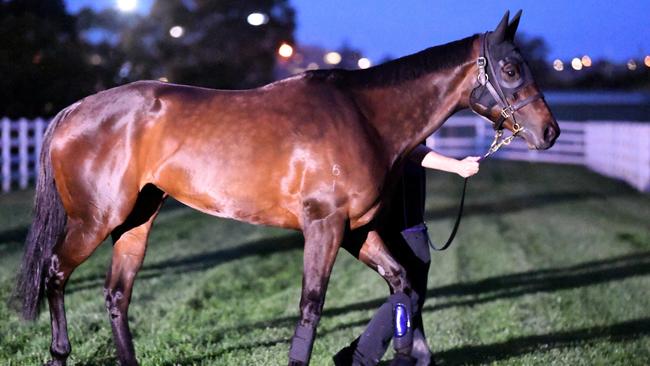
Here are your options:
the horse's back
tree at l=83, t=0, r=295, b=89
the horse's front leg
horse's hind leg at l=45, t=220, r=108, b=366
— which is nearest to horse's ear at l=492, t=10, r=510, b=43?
the horse's back

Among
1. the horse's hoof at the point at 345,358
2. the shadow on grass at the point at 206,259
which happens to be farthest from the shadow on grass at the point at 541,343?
the shadow on grass at the point at 206,259

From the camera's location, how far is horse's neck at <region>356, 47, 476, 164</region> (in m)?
4.86

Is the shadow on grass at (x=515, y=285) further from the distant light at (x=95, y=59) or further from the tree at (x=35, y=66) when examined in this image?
the distant light at (x=95, y=59)

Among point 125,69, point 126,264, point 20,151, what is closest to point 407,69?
point 126,264

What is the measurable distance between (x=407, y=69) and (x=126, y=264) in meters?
2.06

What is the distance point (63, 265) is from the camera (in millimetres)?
5145

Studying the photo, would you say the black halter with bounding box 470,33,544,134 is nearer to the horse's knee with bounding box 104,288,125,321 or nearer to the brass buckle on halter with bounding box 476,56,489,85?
the brass buckle on halter with bounding box 476,56,489,85

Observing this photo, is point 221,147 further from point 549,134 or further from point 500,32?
point 549,134

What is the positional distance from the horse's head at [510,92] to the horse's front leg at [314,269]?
3.58ft

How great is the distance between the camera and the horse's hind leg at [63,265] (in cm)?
505

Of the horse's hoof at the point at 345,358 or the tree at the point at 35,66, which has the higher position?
the horse's hoof at the point at 345,358

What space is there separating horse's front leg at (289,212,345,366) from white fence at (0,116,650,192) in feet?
45.5

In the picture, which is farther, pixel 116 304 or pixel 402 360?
pixel 116 304

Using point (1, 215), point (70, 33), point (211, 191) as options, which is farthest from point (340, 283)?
point (70, 33)
